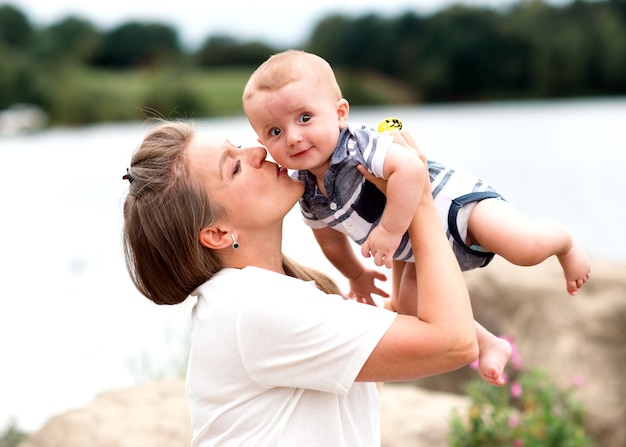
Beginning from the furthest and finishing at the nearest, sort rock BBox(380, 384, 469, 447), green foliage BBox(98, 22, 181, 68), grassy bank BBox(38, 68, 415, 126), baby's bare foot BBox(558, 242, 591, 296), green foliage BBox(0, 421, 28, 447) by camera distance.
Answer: green foliage BBox(98, 22, 181, 68) → grassy bank BBox(38, 68, 415, 126) → green foliage BBox(0, 421, 28, 447) → rock BBox(380, 384, 469, 447) → baby's bare foot BBox(558, 242, 591, 296)

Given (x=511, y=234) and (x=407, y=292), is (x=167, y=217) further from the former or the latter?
(x=511, y=234)

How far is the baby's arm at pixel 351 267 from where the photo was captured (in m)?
2.50

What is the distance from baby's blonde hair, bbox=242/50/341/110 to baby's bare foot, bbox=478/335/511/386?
0.81m

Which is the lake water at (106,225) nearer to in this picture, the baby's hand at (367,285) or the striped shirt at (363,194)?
the baby's hand at (367,285)

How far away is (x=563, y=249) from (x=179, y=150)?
3.50 feet

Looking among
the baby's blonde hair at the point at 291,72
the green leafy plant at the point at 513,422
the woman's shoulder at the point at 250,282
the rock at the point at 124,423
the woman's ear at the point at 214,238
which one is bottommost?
the green leafy plant at the point at 513,422

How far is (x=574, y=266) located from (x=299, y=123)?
86 centimetres

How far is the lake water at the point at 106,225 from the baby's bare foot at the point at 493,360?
0.67 metres

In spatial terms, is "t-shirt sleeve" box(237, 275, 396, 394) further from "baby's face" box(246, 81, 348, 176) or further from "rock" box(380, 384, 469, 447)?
"rock" box(380, 384, 469, 447)

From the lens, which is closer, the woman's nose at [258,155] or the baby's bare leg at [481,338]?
the woman's nose at [258,155]

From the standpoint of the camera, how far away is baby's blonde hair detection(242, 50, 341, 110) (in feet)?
6.98

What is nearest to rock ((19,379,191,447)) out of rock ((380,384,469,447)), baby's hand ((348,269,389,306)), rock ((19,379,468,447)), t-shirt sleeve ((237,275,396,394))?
rock ((19,379,468,447))

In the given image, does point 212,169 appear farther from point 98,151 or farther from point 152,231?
point 98,151

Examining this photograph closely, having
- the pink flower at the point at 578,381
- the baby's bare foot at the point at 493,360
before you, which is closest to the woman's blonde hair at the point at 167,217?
the baby's bare foot at the point at 493,360
